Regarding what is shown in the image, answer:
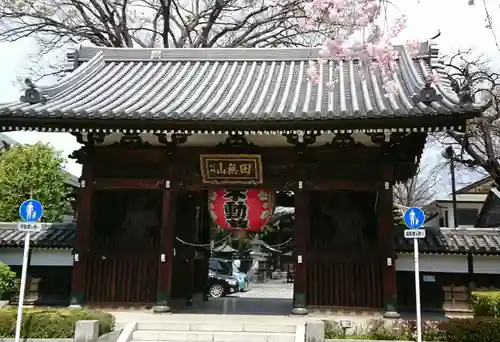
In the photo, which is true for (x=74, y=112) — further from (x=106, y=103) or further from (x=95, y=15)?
(x=95, y=15)

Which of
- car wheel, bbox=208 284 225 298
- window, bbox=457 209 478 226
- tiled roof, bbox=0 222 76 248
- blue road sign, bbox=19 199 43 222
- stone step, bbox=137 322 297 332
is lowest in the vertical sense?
car wheel, bbox=208 284 225 298

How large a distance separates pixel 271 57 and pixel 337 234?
21.9ft

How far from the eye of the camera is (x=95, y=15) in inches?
970

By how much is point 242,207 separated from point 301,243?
1875 millimetres

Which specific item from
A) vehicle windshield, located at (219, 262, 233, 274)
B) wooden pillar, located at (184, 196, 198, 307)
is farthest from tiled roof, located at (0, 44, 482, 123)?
vehicle windshield, located at (219, 262, 233, 274)

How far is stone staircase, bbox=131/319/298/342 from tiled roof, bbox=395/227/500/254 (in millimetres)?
4407

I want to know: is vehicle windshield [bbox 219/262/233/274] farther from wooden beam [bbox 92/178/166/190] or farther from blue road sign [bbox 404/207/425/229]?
blue road sign [bbox 404/207/425/229]

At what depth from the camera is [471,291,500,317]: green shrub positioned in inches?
381

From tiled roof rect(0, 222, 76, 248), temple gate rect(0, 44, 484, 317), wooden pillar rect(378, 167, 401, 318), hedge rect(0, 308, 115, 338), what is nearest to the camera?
hedge rect(0, 308, 115, 338)

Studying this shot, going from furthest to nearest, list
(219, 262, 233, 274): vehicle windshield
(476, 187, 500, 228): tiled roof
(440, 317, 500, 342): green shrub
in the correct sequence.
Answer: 1. (219, 262, 233, 274): vehicle windshield
2. (476, 187, 500, 228): tiled roof
3. (440, 317, 500, 342): green shrub

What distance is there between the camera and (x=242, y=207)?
1223 cm

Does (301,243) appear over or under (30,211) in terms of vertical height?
under

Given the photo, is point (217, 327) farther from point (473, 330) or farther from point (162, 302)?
point (473, 330)

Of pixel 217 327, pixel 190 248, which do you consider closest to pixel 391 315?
pixel 217 327
